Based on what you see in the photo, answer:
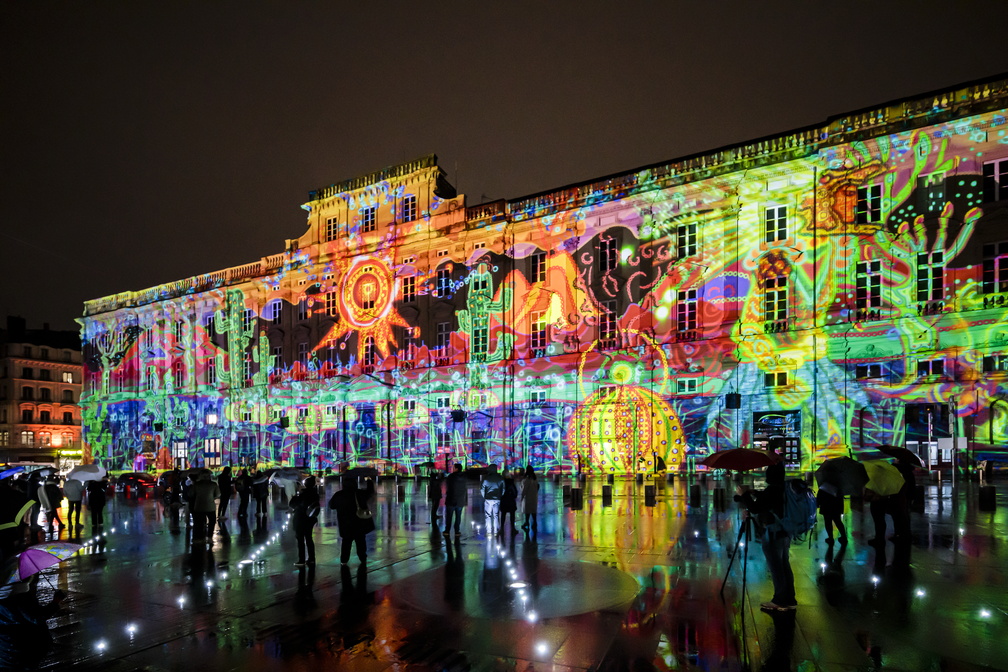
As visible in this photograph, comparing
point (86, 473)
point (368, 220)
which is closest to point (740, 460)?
point (86, 473)

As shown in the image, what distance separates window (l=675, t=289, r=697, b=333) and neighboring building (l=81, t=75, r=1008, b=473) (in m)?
0.11

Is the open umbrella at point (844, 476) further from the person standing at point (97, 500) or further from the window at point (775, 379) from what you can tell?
the window at point (775, 379)

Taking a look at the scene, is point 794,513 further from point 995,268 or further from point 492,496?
point 995,268

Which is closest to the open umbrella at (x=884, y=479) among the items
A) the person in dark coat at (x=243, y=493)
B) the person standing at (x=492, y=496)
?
the person standing at (x=492, y=496)

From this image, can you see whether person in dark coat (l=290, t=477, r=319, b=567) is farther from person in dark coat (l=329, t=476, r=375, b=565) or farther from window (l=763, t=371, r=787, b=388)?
window (l=763, t=371, r=787, b=388)

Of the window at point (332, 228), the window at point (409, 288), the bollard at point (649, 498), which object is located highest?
the window at point (332, 228)

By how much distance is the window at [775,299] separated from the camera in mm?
33125

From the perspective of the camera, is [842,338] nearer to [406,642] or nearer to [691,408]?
[691,408]

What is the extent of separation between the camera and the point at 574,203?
3931cm

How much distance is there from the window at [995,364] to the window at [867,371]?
3.86 m

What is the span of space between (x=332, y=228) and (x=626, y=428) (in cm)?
2766

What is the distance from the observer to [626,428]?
36438 millimetres

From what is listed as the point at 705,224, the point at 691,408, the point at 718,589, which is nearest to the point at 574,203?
the point at 705,224

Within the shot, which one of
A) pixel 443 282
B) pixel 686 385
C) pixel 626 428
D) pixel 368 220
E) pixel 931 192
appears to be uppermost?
pixel 368 220
